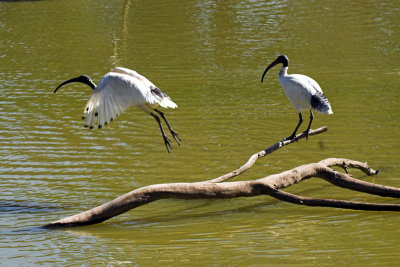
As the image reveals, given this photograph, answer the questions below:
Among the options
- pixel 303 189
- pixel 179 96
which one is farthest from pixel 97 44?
pixel 303 189

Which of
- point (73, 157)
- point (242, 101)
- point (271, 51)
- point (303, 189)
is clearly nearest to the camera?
point (303, 189)

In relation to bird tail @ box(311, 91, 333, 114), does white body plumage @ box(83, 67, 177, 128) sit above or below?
above

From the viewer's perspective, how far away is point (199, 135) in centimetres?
956

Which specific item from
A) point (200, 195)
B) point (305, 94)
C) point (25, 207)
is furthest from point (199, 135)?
point (200, 195)

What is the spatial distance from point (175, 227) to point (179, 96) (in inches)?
226

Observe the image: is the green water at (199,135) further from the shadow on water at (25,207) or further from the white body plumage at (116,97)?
the white body plumage at (116,97)

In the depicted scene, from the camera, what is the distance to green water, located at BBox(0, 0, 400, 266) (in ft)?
18.6

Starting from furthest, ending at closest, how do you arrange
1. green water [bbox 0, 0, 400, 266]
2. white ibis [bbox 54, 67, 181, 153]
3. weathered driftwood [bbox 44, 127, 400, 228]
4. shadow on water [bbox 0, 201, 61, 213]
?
1. shadow on water [bbox 0, 201, 61, 213]
2. white ibis [bbox 54, 67, 181, 153]
3. weathered driftwood [bbox 44, 127, 400, 228]
4. green water [bbox 0, 0, 400, 266]

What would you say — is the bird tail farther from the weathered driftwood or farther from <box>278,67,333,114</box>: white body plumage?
the weathered driftwood

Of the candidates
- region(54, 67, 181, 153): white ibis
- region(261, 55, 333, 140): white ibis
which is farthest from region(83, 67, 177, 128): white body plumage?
region(261, 55, 333, 140): white ibis

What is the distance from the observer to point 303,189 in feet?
24.1

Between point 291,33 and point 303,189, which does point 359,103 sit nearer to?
point 303,189

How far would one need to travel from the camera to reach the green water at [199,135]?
5.67m

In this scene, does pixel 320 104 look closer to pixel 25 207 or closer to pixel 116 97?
pixel 116 97
